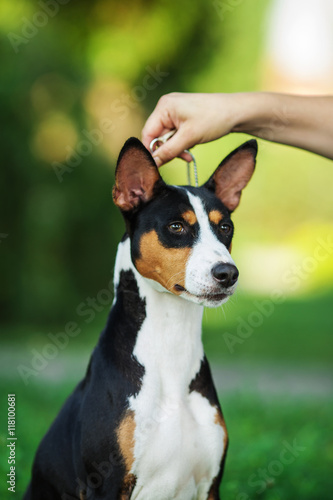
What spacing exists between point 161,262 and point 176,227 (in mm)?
174

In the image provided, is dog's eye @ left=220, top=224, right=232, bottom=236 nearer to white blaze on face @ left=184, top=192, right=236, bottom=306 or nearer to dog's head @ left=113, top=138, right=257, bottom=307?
dog's head @ left=113, top=138, right=257, bottom=307

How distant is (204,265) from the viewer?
2.57 m

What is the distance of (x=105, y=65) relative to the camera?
9859 millimetres

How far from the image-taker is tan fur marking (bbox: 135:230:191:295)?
2.66m

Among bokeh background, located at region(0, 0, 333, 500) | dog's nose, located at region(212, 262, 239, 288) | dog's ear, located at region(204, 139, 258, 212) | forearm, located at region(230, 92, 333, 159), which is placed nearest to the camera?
dog's nose, located at region(212, 262, 239, 288)

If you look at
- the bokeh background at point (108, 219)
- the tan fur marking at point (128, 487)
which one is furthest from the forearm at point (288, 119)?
the bokeh background at point (108, 219)

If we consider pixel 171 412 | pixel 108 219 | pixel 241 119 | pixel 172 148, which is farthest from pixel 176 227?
pixel 108 219

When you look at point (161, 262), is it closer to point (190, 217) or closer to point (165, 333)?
point (190, 217)

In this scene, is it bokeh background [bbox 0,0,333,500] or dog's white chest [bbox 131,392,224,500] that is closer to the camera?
dog's white chest [bbox 131,392,224,500]

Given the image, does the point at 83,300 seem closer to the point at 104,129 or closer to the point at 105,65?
the point at 104,129

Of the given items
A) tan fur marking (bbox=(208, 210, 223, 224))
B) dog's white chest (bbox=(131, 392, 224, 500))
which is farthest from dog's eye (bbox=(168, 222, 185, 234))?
dog's white chest (bbox=(131, 392, 224, 500))

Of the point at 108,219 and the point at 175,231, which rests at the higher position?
the point at 175,231

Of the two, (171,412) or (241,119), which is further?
(241,119)

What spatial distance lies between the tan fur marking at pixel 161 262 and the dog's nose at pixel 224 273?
0.56 ft
